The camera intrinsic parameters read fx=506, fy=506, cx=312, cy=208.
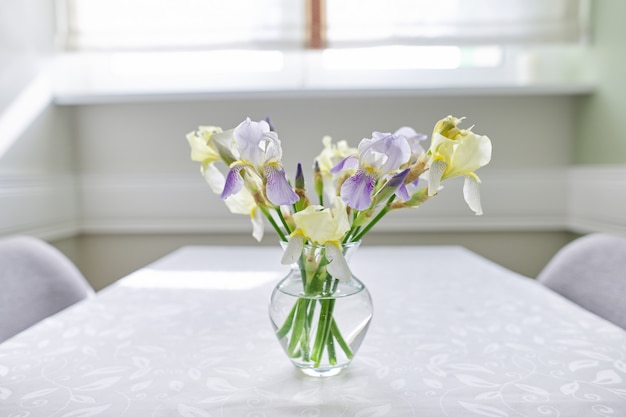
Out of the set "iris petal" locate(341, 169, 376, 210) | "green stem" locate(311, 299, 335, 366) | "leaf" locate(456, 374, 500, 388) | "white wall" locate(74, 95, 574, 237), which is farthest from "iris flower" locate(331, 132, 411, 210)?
"white wall" locate(74, 95, 574, 237)

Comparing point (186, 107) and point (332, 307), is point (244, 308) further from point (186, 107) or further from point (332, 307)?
point (186, 107)

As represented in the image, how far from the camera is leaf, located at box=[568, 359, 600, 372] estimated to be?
0.59 m

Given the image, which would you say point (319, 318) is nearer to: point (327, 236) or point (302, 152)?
point (327, 236)

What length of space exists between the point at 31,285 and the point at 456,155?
2.90ft

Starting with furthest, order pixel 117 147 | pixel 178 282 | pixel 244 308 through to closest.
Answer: pixel 117 147, pixel 178 282, pixel 244 308

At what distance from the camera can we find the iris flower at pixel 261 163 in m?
0.51

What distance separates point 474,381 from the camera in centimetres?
56

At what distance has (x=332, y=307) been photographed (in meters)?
0.57

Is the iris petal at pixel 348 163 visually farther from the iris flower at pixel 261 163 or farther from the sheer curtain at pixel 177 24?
the sheer curtain at pixel 177 24

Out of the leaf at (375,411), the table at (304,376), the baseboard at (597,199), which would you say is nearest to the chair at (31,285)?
the table at (304,376)

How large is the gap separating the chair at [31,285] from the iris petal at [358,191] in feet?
2.44

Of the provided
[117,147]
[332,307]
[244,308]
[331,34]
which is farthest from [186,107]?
[332,307]

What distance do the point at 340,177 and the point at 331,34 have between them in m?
1.30

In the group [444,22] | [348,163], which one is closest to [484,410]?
[348,163]
